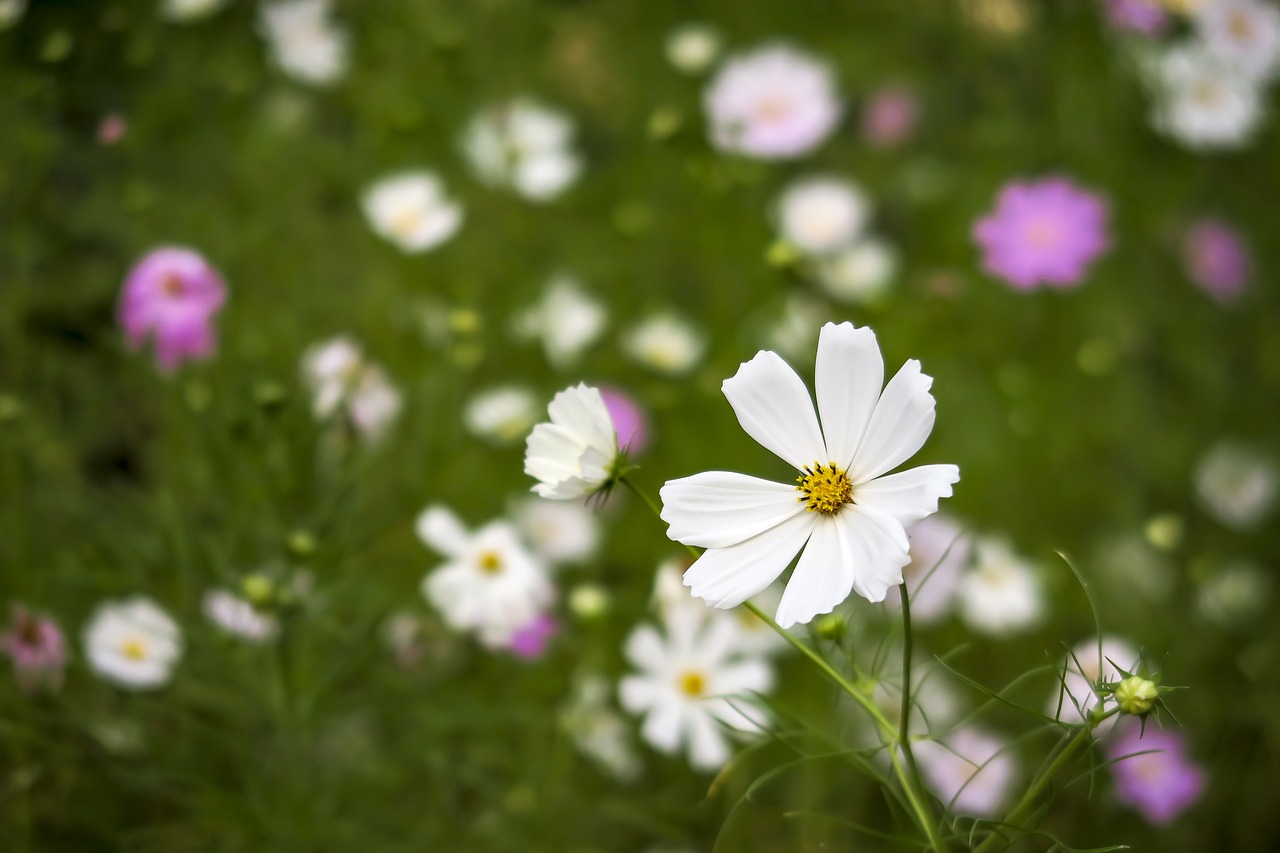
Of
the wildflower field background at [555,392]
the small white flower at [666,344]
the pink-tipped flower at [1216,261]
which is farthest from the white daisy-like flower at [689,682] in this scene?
the pink-tipped flower at [1216,261]

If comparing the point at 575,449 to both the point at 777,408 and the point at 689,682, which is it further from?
the point at 689,682

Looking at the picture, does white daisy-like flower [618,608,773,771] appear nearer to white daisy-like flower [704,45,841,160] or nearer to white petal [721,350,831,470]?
white petal [721,350,831,470]

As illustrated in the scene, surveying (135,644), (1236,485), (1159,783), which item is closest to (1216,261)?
(1236,485)

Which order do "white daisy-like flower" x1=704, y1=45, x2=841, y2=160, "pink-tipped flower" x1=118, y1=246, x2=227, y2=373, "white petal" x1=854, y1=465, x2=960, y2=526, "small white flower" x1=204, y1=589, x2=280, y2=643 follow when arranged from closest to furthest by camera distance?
"white petal" x1=854, y1=465, x2=960, y2=526 → "small white flower" x1=204, y1=589, x2=280, y2=643 → "pink-tipped flower" x1=118, y1=246, x2=227, y2=373 → "white daisy-like flower" x1=704, y1=45, x2=841, y2=160

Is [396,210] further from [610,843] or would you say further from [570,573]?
[610,843]

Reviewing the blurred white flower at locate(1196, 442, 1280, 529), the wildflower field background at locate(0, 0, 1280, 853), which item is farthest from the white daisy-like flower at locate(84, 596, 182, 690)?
the blurred white flower at locate(1196, 442, 1280, 529)

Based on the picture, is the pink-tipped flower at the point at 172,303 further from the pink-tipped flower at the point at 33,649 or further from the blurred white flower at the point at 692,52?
the blurred white flower at the point at 692,52
